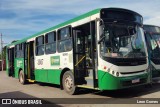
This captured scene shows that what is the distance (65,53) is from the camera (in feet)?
37.1

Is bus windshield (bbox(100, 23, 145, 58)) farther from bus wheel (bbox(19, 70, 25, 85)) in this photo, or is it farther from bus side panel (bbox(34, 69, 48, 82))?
bus wheel (bbox(19, 70, 25, 85))

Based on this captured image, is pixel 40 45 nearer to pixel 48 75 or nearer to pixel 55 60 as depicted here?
pixel 48 75

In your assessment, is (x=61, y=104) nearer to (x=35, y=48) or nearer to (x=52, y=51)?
(x=52, y=51)

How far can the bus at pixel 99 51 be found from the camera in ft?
29.3

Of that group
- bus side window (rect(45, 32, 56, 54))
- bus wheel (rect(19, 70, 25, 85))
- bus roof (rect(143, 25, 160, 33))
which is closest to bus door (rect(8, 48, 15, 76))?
bus wheel (rect(19, 70, 25, 85))

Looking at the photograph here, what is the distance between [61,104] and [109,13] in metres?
3.51

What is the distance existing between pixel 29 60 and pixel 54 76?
4375 millimetres

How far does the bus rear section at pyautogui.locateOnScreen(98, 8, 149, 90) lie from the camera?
884cm

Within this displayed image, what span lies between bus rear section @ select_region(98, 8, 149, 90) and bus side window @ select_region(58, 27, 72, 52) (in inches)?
89.8

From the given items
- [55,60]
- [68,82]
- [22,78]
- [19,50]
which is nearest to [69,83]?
[68,82]

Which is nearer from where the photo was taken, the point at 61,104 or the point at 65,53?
the point at 61,104

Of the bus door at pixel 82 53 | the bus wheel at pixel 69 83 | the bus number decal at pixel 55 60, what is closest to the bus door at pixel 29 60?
the bus number decal at pixel 55 60

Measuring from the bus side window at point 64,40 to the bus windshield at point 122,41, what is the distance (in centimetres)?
228

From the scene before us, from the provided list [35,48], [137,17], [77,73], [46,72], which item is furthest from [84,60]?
[35,48]
